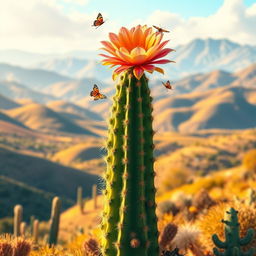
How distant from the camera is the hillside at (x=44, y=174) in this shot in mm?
81438

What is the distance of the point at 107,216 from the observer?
4.30m

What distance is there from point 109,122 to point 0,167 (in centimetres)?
8047

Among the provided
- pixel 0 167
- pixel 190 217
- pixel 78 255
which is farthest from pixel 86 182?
pixel 78 255

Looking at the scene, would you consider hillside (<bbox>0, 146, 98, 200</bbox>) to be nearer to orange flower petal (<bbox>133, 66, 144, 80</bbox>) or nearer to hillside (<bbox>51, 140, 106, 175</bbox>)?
hillside (<bbox>51, 140, 106, 175</bbox>)

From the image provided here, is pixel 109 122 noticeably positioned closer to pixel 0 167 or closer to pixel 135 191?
pixel 135 191

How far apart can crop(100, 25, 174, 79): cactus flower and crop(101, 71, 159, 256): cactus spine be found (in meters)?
0.14

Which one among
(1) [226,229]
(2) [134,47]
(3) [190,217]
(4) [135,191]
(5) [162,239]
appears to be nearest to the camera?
(4) [135,191]

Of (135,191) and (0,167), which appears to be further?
(0,167)

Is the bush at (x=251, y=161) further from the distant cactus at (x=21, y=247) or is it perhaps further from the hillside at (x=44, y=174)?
the hillside at (x=44, y=174)

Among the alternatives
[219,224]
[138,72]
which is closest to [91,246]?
[219,224]

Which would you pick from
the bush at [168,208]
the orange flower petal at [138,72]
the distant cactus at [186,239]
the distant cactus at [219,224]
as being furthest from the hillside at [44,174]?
the orange flower petal at [138,72]

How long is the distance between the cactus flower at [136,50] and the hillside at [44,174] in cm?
7688

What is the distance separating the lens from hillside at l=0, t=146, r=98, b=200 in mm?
81438

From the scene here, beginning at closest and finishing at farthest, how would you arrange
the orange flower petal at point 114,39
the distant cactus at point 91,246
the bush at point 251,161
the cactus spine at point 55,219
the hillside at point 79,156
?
the orange flower petal at point 114,39
the distant cactus at point 91,246
the cactus spine at point 55,219
the bush at point 251,161
the hillside at point 79,156
